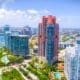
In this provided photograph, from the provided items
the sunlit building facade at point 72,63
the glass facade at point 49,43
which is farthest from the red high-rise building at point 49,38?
the sunlit building facade at point 72,63

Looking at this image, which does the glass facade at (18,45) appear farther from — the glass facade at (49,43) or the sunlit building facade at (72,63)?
the sunlit building facade at (72,63)

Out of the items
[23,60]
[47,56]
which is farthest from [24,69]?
[47,56]

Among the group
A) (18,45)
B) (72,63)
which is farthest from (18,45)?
(72,63)

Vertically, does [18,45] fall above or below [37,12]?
below

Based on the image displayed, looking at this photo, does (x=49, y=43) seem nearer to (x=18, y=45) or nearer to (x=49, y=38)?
(x=49, y=38)

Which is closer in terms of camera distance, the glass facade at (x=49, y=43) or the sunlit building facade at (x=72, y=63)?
the sunlit building facade at (x=72, y=63)

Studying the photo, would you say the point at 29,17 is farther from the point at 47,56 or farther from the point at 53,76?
the point at 53,76
